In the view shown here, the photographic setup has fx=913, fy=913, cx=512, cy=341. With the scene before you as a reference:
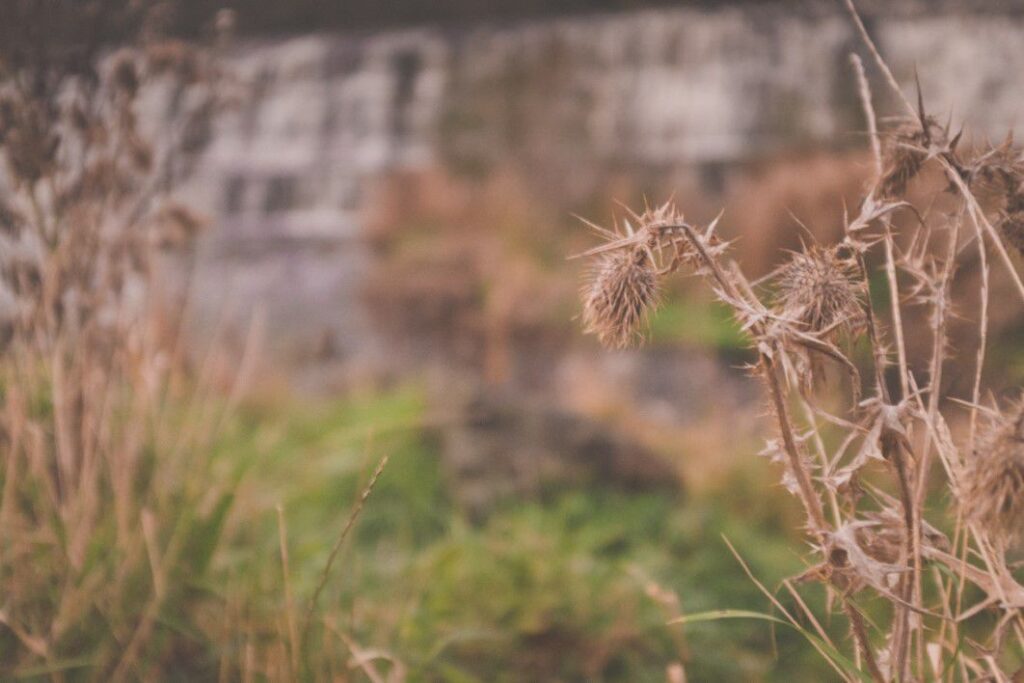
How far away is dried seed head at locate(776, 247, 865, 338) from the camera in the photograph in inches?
37.2

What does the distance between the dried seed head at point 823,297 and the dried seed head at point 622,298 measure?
0.49 ft

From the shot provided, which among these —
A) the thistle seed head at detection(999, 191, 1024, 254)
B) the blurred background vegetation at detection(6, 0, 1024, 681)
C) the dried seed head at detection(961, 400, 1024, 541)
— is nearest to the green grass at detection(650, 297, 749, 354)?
the blurred background vegetation at detection(6, 0, 1024, 681)

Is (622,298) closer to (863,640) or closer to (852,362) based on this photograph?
(852,362)

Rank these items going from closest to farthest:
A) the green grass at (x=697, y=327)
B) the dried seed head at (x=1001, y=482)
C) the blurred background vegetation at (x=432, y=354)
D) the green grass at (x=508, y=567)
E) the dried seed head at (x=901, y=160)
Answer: the dried seed head at (x=1001, y=482) < the dried seed head at (x=901, y=160) < the blurred background vegetation at (x=432, y=354) < the green grass at (x=508, y=567) < the green grass at (x=697, y=327)

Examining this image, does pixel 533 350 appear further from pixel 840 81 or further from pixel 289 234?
pixel 840 81

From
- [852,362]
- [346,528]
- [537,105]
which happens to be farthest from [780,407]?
[537,105]

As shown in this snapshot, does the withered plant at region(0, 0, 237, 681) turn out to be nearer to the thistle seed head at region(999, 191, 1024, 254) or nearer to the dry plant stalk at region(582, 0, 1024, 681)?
the dry plant stalk at region(582, 0, 1024, 681)

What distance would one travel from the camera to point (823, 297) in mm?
952

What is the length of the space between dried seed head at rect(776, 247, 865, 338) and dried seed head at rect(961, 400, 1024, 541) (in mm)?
183

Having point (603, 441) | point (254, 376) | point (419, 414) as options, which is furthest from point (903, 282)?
point (254, 376)

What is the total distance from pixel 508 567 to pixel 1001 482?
1750 mm

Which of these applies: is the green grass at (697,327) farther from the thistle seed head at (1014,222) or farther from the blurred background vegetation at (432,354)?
the thistle seed head at (1014,222)

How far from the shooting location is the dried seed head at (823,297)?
0.94 metres

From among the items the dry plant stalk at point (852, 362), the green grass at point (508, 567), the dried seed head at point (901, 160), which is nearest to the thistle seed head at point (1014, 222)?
the dry plant stalk at point (852, 362)
